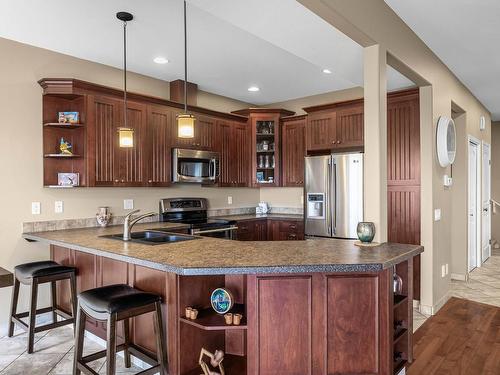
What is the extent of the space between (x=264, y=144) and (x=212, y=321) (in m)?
3.87

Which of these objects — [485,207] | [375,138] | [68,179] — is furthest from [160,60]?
[485,207]

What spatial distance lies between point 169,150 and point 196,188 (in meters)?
0.83

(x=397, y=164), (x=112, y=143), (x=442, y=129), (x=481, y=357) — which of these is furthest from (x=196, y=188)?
(x=481, y=357)

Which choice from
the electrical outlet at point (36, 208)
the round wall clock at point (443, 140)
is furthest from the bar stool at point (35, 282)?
the round wall clock at point (443, 140)

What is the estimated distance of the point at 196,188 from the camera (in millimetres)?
5137

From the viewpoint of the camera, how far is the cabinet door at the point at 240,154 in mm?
5434

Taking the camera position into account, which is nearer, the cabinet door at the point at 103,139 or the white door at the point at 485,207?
the cabinet door at the point at 103,139

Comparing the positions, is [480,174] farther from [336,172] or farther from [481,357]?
[481,357]

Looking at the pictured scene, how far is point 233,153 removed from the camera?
542cm

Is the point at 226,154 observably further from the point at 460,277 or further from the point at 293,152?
the point at 460,277

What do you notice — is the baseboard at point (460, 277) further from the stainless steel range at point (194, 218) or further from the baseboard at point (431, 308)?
the stainless steel range at point (194, 218)

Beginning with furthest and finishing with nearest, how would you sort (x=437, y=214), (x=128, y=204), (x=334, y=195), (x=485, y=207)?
(x=485, y=207)
(x=334, y=195)
(x=128, y=204)
(x=437, y=214)

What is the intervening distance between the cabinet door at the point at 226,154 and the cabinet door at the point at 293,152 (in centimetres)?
79

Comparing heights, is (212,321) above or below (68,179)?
below
